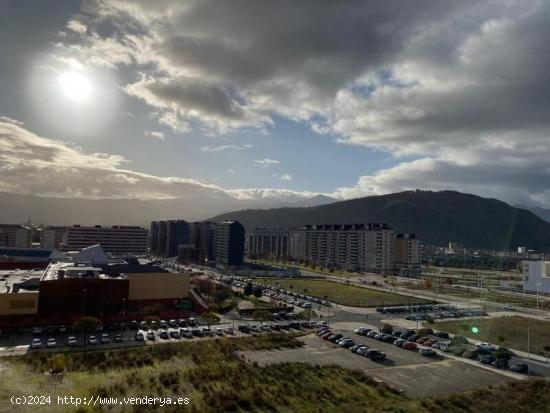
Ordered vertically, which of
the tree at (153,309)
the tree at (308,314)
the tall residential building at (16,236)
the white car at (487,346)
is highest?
the tall residential building at (16,236)

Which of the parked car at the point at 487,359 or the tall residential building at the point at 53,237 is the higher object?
the tall residential building at the point at 53,237

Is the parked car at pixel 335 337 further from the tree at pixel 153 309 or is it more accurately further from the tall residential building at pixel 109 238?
the tall residential building at pixel 109 238

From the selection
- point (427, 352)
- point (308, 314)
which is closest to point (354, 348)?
point (427, 352)

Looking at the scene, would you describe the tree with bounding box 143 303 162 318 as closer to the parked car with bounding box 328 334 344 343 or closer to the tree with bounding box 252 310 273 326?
the tree with bounding box 252 310 273 326

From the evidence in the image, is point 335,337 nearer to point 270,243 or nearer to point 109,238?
point 109,238

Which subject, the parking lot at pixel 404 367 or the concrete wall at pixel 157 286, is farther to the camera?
the concrete wall at pixel 157 286

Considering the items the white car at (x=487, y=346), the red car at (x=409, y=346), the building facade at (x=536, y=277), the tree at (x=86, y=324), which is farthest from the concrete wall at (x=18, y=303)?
the building facade at (x=536, y=277)

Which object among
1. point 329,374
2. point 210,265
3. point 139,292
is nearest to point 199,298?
point 139,292
